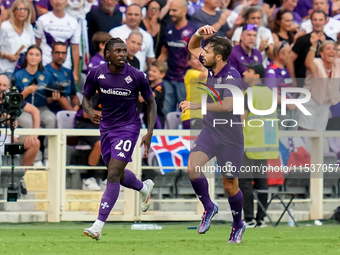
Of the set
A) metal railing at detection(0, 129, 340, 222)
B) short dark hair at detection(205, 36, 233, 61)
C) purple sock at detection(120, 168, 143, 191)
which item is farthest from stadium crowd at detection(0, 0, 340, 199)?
short dark hair at detection(205, 36, 233, 61)

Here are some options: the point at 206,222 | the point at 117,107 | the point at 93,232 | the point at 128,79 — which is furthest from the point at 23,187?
the point at 206,222

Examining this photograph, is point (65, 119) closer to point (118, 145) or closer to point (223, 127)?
point (118, 145)

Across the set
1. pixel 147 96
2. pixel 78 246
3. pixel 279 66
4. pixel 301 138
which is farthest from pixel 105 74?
pixel 279 66

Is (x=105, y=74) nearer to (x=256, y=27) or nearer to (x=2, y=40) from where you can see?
(x=2, y=40)

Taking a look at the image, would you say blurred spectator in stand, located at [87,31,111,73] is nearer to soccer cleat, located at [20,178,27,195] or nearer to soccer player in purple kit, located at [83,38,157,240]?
soccer cleat, located at [20,178,27,195]

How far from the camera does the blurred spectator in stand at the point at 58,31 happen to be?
12375 millimetres

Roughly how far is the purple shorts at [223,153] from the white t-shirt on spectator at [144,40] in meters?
5.19

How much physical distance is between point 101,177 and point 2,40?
298 cm

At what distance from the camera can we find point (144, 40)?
13.0 m

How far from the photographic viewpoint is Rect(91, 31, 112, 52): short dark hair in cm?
1226

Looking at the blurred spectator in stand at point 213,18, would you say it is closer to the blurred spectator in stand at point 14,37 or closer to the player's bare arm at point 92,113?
the blurred spectator in stand at point 14,37

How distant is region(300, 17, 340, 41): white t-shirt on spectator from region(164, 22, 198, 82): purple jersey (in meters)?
3.22

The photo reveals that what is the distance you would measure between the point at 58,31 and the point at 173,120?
2.70 meters

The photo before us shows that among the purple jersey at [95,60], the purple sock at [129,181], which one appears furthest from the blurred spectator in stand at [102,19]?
the purple sock at [129,181]
